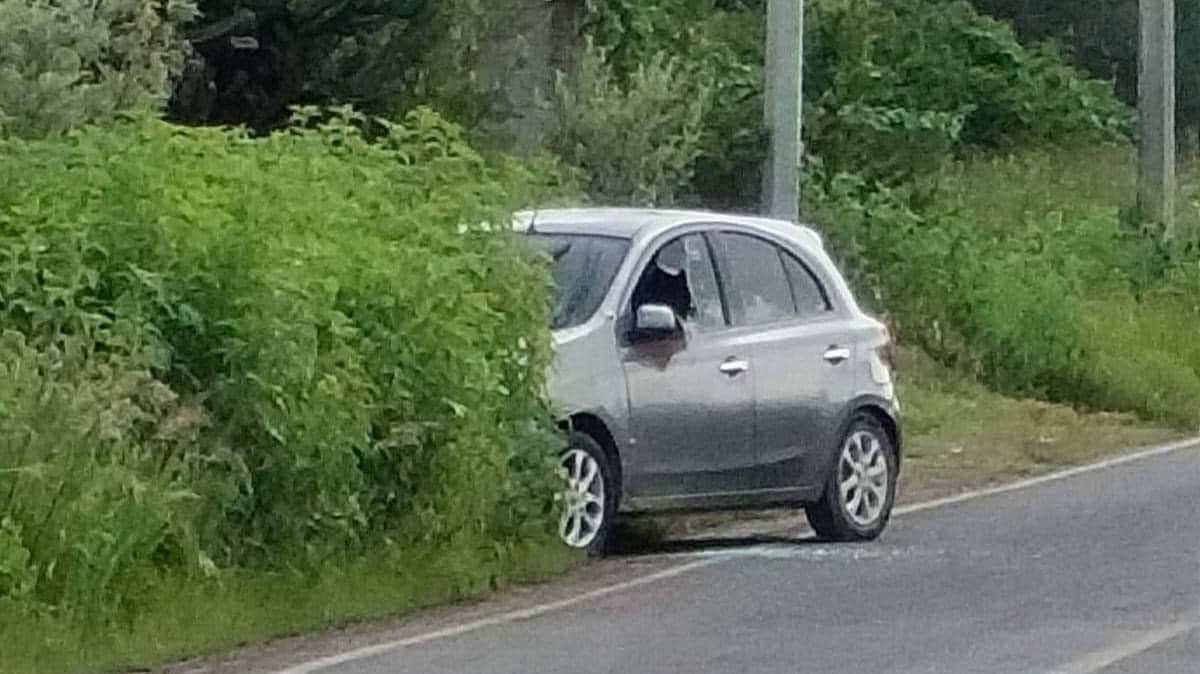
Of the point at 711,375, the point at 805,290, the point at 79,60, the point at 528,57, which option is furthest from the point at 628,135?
the point at 711,375

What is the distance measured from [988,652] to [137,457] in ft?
11.2

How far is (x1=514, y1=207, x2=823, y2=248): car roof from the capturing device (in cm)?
1552

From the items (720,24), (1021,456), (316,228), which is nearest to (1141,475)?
(1021,456)

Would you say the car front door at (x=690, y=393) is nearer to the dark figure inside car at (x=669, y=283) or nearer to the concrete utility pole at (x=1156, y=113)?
the dark figure inside car at (x=669, y=283)

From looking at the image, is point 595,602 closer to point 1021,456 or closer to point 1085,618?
point 1085,618

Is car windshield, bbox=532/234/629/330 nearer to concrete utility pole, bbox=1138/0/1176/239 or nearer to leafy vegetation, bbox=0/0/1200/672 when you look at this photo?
leafy vegetation, bbox=0/0/1200/672

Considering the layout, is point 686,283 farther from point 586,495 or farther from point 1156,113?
point 1156,113

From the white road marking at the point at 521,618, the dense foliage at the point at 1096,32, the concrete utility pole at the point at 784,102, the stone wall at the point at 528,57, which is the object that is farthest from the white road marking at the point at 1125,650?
the dense foliage at the point at 1096,32

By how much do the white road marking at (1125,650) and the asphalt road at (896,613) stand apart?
12 mm

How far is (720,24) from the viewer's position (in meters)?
40.3

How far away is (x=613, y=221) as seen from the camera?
15805 mm

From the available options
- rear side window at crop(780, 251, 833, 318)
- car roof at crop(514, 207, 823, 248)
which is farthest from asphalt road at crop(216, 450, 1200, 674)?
car roof at crop(514, 207, 823, 248)

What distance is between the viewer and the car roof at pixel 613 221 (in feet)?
50.9

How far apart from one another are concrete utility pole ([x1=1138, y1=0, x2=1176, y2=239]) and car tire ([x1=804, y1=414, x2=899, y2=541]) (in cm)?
1521
